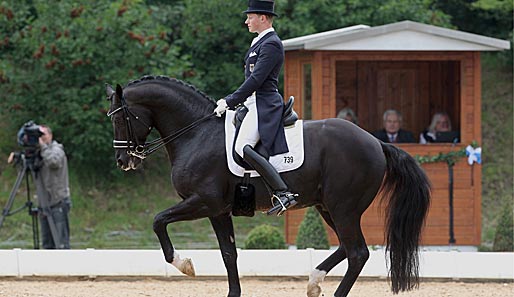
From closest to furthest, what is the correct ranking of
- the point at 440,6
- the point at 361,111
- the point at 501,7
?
the point at 361,111 < the point at 501,7 < the point at 440,6

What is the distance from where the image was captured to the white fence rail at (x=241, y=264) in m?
9.53

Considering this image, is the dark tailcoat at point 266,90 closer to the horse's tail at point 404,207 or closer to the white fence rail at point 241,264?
the horse's tail at point 404,207

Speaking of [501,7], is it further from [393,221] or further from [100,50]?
[393,221]

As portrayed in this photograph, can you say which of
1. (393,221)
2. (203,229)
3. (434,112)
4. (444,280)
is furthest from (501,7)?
(393,221)

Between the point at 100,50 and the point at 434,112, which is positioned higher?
the point at 100,50

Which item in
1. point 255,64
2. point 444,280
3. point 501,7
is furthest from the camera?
point 501,7

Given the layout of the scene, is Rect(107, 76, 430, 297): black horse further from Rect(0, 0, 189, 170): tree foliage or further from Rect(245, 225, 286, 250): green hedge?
Rect(0, 0, 189, 170): tree foliage

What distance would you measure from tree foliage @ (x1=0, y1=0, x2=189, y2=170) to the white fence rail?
446 cm

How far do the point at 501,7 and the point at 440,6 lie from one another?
1.42 metres

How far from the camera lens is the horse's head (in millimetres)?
7496

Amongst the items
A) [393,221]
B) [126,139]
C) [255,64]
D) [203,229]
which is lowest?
[203,229]

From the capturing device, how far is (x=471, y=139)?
Result: 488 inches

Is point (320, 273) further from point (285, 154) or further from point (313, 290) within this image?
point (285, 154)

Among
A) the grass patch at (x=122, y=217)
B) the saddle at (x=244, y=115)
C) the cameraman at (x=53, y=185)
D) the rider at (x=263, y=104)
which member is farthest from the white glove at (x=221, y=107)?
the grass patch at (x=122, y=217)
